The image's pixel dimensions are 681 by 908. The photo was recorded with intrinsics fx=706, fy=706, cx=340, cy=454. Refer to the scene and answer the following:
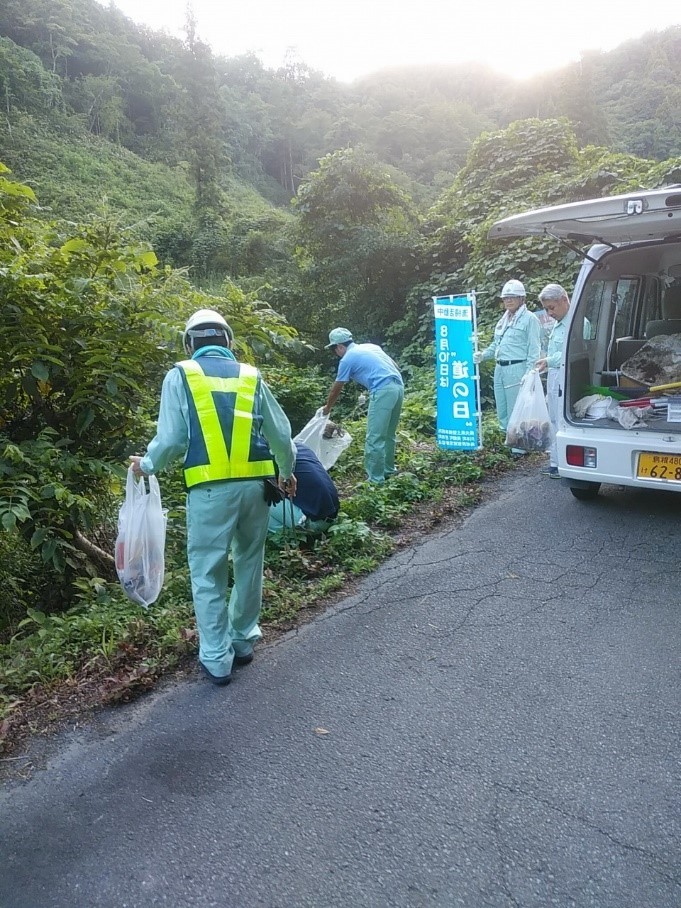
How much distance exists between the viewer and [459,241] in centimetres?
1489

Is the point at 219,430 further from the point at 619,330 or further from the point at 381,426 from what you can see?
the point at 619,330

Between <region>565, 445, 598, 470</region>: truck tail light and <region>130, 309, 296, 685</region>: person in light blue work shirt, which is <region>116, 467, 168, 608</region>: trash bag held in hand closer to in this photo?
<region>130, 309, 296, 685</region>: person in light blue work shirt

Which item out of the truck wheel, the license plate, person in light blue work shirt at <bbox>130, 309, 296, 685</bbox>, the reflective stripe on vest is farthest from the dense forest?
the license plate

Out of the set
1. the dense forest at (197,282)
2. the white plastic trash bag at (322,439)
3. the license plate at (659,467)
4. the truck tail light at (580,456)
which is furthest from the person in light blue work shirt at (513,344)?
the license plate at (659,467)

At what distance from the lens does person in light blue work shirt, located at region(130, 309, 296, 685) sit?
3.29 m

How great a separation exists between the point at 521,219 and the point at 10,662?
4456 millimetres

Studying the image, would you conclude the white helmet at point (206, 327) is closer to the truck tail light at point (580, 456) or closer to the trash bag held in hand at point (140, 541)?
the trash bag held in hand at point (140, 541)

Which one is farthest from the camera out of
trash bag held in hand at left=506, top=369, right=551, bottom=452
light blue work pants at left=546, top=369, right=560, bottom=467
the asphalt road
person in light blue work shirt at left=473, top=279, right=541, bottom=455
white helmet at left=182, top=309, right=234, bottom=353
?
person in light blue work shirt at left=473, top=279, right=541, bottom=455

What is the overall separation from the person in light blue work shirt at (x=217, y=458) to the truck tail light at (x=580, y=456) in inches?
107

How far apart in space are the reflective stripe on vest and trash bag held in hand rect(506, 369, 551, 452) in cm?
386

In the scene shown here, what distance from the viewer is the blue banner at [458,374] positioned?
7.45 meters

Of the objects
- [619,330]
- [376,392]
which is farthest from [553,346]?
[376,392]

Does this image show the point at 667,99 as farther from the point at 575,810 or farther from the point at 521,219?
the point at 575,810

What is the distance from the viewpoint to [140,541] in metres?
3.75
